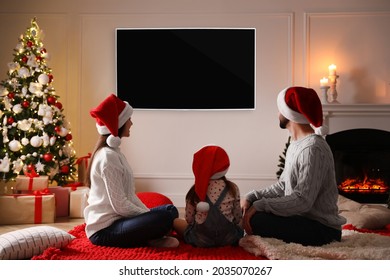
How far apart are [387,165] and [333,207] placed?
2.79 m

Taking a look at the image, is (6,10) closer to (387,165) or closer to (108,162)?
(108,162)

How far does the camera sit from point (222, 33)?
5.70 meters

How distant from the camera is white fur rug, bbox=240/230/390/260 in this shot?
2.69 meters

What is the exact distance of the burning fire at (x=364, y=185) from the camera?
5.41m

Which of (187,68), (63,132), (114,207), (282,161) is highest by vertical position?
(187,68)

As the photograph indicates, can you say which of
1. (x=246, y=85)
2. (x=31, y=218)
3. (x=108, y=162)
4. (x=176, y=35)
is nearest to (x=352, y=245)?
(x=108, y=162)

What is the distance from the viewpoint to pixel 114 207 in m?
2.95

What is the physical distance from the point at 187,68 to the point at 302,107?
2926 millimetres

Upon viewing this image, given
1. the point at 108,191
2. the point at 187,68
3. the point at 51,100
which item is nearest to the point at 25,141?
the point at 51,100

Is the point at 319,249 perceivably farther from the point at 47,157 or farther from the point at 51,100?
the point at 51,100

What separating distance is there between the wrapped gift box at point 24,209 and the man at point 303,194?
6.49ft

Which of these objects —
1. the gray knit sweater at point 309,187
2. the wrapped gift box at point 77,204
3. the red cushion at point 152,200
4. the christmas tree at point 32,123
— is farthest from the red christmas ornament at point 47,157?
the gray knit sweater at point 309,187
